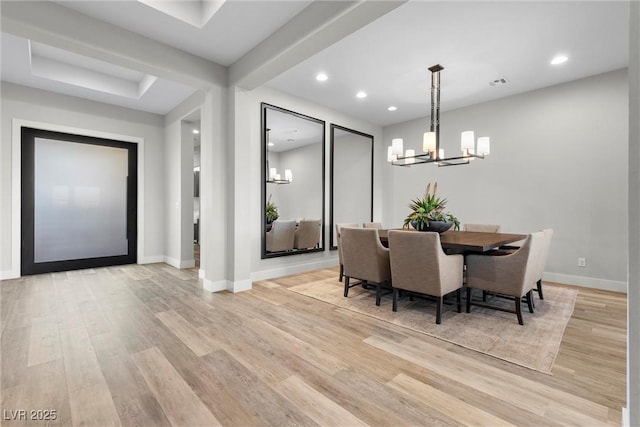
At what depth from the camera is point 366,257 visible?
315 cm

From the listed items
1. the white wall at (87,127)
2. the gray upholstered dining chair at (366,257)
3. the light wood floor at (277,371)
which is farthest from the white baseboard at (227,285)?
the white wall at (87,127)

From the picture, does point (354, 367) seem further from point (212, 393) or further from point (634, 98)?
point (634, 98)

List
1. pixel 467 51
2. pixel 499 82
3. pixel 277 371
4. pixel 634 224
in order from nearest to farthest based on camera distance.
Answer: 1. pixel 634 224
2. pixel 277 371
3. pixel 467 51
4. pixel 499 82

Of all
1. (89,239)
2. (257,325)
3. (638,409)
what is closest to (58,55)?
(89,239)

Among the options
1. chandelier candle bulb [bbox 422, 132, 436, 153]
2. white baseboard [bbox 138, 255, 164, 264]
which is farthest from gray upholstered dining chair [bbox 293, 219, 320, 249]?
white baseboard [bbox 138, 255, 164, 264]

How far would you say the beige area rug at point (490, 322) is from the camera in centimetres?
212

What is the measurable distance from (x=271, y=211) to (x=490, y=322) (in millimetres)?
3032

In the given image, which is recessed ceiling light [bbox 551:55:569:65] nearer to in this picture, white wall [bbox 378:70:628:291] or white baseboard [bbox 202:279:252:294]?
white wall [bbox 378:70:628:291]

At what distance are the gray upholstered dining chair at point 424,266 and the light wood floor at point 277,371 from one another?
1.50ft

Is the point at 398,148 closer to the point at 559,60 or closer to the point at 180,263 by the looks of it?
the point at 559,60

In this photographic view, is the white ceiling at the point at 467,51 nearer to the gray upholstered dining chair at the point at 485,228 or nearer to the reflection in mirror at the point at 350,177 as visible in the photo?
the reflection in mirror at the point at 350,177

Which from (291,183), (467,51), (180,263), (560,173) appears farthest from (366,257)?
(180,263)

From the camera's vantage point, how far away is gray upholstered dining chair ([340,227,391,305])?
306cm

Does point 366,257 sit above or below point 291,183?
below
